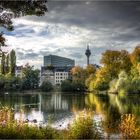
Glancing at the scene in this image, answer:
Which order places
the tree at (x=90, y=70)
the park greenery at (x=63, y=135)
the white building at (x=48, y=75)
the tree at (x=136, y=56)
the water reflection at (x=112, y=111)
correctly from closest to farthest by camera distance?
the park greenery at (x=63, y=135)
the water reflection at (x=112, y=111)
the tree at (x=136, y=56)
the tree at (x=90, y=70)
the white building at (x=48, y=75)

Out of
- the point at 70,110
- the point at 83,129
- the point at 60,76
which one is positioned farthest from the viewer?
the point at 60,76

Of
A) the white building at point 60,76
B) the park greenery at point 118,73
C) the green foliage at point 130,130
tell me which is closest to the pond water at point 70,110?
the green foliage at point 130,130

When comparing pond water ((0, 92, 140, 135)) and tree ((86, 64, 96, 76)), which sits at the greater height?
tree ((86, 64, 96, 76))

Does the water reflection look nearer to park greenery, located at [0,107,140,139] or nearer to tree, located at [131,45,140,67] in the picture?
park greenery, located at [0,107,140,139]

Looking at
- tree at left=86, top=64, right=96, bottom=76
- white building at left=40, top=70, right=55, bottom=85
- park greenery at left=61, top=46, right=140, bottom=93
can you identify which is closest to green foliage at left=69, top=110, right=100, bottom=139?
park greenery at left=61, top=46, right=140, bottom=93

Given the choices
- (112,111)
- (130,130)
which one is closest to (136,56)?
(112,111)

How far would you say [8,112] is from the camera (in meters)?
16.7

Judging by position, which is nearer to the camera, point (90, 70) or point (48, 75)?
point (90, 70)

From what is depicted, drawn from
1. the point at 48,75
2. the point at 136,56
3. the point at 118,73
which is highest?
the point at 136,56

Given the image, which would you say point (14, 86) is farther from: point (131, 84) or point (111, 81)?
point (131, 84)

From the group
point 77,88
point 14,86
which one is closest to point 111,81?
point 77,88

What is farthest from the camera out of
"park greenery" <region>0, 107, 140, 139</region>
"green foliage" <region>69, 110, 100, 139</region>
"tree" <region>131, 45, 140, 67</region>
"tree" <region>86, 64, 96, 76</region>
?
"tree" <region>86, 64, 96, 76</region>

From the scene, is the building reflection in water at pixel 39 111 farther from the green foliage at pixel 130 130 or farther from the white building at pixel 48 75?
the white building at pixel 48 75

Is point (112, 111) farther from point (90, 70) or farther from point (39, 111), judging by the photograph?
point (90, 70)
